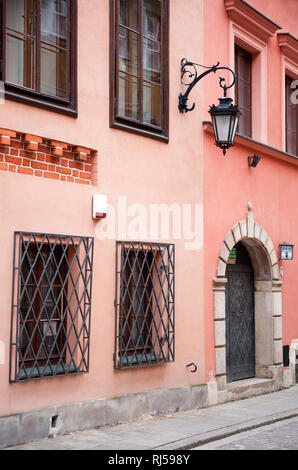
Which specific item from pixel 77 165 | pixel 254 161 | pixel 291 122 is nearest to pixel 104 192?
pixel 77 165

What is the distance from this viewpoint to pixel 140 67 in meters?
9.88

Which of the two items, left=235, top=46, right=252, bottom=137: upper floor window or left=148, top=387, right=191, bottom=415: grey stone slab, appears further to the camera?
left=235, top=46, right=252, bottom=137: upper floor window

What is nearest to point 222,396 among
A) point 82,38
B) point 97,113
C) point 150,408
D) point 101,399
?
point 150,408

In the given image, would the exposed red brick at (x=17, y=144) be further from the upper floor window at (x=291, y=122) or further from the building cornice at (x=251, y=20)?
the upper floor window at (x=291, y=122)

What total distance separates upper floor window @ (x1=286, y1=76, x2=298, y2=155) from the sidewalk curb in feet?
18.1

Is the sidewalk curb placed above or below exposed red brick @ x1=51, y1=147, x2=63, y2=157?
below

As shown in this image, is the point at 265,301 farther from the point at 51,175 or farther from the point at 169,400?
the point at 51,175

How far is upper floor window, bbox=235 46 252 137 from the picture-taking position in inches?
496

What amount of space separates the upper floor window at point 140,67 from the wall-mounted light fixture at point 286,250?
395cm

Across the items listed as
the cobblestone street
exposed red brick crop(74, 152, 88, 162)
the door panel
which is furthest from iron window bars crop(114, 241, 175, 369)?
the door panel

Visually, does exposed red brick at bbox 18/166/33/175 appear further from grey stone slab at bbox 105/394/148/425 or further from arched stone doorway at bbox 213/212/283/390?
arched stone doorway at bbox 213/212/283/390

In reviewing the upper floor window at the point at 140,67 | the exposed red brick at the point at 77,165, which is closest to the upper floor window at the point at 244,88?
the upper floor window at the point at 140,67

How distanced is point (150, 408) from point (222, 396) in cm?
186

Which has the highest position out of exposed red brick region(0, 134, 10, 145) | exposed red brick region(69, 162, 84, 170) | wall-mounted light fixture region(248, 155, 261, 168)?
wall-mounted light fixture region(248, 155, 261, 168)
